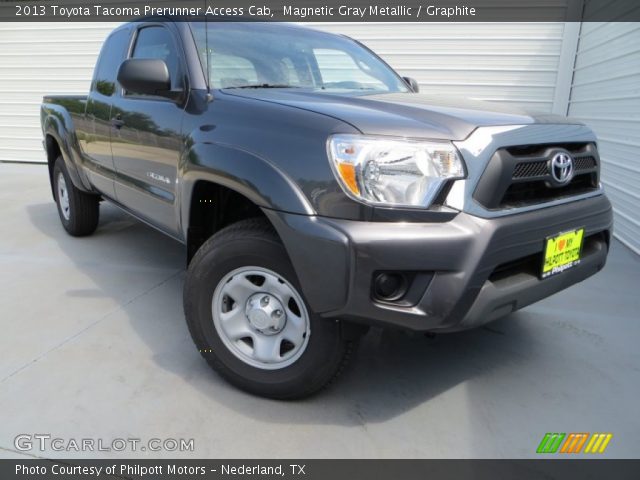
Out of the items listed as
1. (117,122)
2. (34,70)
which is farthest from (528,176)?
(34,70)

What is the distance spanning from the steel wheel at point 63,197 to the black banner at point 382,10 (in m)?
2.66

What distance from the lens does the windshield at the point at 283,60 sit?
2594mm

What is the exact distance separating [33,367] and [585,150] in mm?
2914

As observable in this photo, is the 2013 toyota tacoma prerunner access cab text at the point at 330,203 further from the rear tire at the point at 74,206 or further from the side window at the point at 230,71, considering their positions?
the rear tire at the point at 74,206

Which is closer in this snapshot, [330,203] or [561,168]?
[330,203]

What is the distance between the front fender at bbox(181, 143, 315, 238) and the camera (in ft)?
6.08

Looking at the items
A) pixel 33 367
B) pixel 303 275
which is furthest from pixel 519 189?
pixel 33 367

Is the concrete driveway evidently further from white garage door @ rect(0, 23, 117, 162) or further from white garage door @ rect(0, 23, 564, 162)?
white garage door @ rect(0, 23, 117, 162)

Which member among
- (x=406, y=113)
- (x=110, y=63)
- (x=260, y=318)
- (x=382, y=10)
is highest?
(x=382, y=10)

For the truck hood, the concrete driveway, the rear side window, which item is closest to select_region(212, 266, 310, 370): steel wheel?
the concrete driveway

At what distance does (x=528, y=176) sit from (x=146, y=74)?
184 cm

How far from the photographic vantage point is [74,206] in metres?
4.43

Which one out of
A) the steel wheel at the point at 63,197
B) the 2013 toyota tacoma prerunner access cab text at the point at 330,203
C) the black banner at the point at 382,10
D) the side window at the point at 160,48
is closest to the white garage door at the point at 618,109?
the black banner at the point at 382,10

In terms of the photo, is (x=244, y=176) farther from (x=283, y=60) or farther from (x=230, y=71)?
(x=283, y=60)
